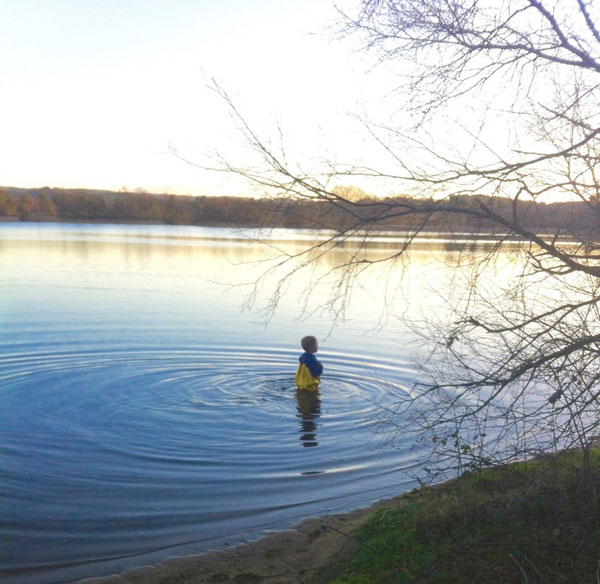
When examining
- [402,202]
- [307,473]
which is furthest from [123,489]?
[402,202]

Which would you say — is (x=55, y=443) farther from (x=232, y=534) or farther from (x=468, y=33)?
(x=468, y=33)

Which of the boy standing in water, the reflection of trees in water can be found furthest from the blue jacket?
the reflection of trees in water

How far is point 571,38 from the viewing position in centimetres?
624

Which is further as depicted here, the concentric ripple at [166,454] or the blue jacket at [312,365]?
the blue jacket at [312,365]

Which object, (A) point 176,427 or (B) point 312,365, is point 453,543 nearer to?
(A) point 176,427

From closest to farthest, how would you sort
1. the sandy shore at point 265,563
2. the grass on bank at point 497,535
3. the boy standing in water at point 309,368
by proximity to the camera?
the grass on bank at point 497,535, the sandy shore at point 265,563, the boy standing in water at point 309,368

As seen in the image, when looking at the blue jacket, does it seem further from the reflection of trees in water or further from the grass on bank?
the grass on bank

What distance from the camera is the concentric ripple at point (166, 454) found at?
6980 mm

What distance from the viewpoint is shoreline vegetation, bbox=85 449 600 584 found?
4875 millimetres

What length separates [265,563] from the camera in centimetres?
636

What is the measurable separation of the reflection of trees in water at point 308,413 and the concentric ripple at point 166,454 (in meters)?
0.03

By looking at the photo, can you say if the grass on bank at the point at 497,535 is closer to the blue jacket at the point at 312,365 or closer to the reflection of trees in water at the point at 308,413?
the reflection of trees in water at the point at 308,413

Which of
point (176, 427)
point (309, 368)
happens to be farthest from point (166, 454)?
point (309, 368)

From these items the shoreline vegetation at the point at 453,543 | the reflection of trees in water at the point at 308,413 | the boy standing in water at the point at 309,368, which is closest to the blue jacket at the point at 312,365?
the boy standing in water at the point at 309,368
